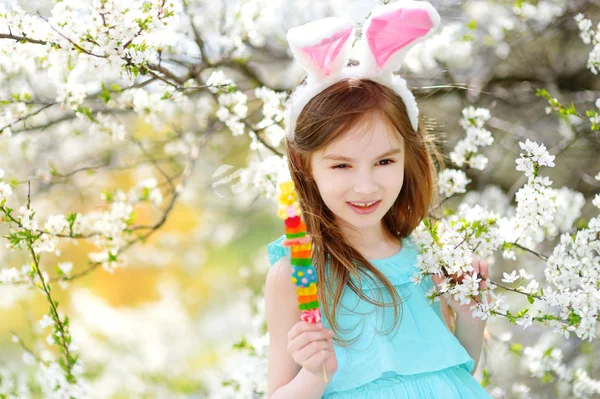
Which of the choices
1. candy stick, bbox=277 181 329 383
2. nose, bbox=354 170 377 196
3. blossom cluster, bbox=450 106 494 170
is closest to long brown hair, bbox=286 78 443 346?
nose, bbox=354 170 377 196

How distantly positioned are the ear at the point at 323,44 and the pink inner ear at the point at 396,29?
0.06m

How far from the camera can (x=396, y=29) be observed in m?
1.51

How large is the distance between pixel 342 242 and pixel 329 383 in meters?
0.34

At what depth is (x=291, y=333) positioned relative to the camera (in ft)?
4.78

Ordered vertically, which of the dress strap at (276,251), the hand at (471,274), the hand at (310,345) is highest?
the dress strap at (276,251)

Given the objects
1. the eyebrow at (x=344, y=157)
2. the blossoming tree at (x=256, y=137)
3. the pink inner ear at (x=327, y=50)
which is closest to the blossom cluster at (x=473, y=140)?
the blossoming tree at (x=256, y=137)

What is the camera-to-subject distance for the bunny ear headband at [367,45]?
149 centimetres

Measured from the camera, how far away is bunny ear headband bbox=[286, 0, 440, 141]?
1.49 metres

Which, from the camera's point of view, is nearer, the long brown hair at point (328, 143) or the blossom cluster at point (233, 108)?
the long brown hair at point (328, 143)

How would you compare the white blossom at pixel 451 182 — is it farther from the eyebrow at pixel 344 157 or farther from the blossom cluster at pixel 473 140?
the eyebrow at pixel 344 157

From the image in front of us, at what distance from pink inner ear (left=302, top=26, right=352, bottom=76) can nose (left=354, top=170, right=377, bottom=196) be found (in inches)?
10.2

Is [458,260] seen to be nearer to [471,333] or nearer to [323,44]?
[471,333]

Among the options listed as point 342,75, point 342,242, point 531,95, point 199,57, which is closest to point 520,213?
point 342,242

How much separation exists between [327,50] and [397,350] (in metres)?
0.71
